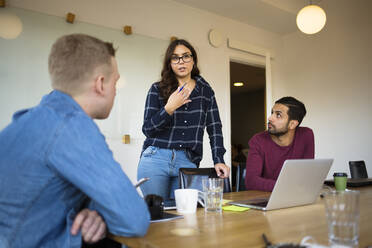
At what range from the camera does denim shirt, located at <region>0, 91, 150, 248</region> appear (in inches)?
31.8

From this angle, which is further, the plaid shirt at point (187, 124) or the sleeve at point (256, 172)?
the plaid shirt at point (187, 124)

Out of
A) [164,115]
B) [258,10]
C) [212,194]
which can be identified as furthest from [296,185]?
[258,10]

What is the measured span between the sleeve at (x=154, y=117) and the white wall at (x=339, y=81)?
9.93 ft

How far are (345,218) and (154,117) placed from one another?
124cm

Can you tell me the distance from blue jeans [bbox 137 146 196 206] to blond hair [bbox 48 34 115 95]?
0.95m

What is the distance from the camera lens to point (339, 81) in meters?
4.25

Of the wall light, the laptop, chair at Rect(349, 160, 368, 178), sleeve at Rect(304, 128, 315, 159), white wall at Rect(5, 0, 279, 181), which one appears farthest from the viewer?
white wall at Rect(5, 0, 279, 181)

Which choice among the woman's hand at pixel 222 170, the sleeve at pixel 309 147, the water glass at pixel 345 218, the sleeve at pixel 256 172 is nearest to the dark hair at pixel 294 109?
the sleeve at pixel 309 147

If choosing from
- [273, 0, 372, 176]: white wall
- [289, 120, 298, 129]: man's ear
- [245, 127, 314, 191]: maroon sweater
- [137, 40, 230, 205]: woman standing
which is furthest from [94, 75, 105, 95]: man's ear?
[273, 0, 372, 176]: white wall

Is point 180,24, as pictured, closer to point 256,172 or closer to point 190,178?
point 256,172

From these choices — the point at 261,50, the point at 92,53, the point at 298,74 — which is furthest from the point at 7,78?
the point at 298,74

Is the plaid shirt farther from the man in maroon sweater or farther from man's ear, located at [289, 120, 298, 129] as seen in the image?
man's ear, located at [289, 120, 298, 129]

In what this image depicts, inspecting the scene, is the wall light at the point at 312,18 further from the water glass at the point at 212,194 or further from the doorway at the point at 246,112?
the doorway at the point at 246,112

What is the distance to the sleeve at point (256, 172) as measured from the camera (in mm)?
1803
